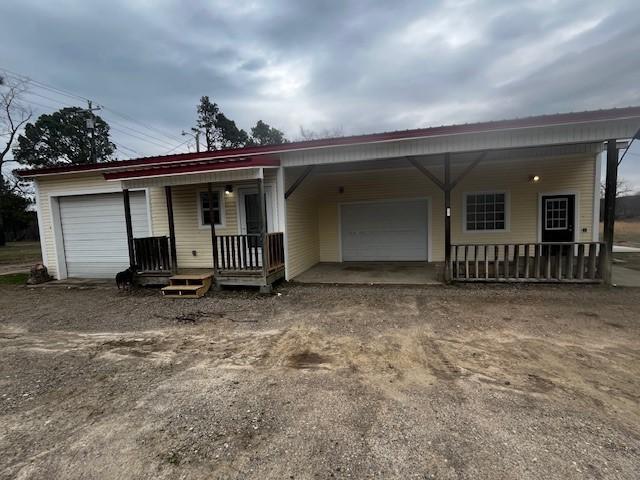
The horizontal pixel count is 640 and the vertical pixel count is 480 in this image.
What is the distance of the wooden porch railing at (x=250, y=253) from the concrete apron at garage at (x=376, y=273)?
2.89ft

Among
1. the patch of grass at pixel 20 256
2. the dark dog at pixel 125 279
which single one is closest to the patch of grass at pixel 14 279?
the dark dog at pixel 125 279

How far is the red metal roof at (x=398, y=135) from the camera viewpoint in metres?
4.84

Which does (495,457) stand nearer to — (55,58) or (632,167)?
(55,58)

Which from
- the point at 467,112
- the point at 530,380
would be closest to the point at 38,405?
the point at 530,380

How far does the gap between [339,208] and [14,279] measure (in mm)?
9780

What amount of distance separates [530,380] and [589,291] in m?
4.03

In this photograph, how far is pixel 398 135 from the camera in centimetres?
564

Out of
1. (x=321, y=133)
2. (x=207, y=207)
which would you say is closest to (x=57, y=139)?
(x=321, y=133)

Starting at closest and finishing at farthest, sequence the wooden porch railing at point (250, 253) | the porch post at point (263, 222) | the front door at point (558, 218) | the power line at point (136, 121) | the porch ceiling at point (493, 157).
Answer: the porch post at point (263, 222)
the wooden porch railing at point (250, 253)
the porch ceiling at point (493, 157)
the front door at point (558, 218)
the power line at point (136, 121)

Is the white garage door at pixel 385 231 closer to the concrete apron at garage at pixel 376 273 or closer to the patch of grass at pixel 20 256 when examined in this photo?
the concrete apron at garage at pixel 376 273

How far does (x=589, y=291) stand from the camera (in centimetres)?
530

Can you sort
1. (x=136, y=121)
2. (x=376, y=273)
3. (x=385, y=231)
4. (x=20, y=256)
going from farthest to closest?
(x=136, y=121)
(x=20, y=256)
(x=385, y=231)
(x=376, y=273)

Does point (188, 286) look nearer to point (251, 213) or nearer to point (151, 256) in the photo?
point (151, 256)

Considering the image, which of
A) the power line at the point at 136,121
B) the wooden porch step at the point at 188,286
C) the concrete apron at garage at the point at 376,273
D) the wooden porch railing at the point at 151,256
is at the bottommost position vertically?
the concrete apron at garage at the point at 376,273
